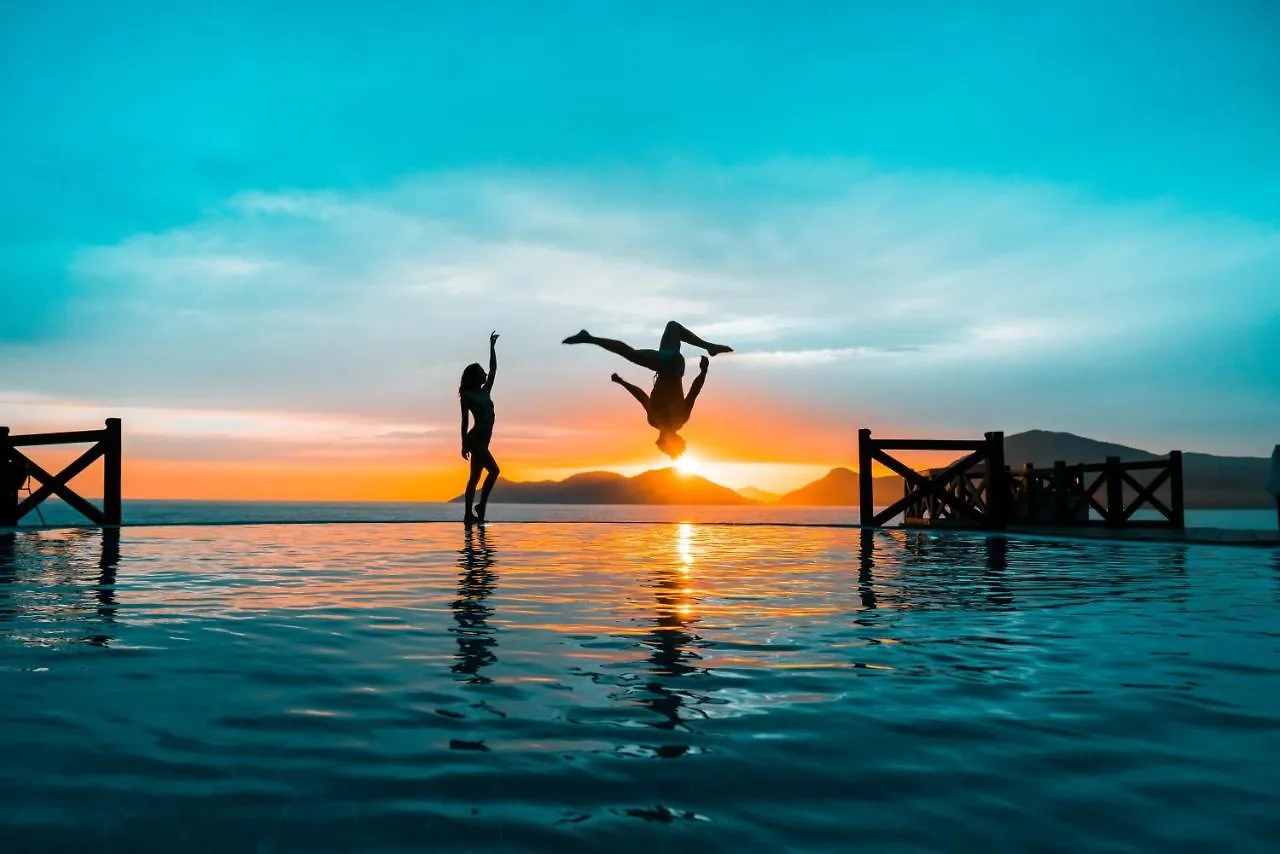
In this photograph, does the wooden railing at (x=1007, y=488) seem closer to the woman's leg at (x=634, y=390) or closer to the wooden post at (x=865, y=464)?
the wooden post at (x=865, y=464)

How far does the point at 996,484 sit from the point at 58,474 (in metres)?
24.5

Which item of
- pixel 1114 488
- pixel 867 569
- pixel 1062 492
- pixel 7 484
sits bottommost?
pixel 867 569

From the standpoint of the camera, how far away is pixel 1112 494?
26.8 meters

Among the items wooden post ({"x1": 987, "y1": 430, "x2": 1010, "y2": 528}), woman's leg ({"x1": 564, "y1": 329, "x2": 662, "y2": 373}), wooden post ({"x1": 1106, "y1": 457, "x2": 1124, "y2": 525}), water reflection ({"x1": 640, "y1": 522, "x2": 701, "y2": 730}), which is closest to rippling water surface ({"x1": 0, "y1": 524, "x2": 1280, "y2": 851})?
water reflection ({"x1": 640, "y1": 522, "x2": 701, "y2": 730})

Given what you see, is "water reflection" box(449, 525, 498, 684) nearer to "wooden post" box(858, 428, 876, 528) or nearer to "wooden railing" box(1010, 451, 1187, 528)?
"wooden post" box(858, 428, 876, 528)

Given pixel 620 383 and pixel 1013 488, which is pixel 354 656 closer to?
pixel 620 383

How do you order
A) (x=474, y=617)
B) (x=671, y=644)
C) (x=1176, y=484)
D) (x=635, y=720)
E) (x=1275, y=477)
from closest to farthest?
(x=635, y=720) → (x=671, y=644) → (x=474, y=617) → (x=1275, y=477) → (x=1176, y=484)

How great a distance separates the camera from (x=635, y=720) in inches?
152

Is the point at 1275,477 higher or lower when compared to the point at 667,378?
lower

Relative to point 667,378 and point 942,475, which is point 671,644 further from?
point 942,475

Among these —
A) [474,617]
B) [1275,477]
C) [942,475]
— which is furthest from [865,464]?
[474,617]

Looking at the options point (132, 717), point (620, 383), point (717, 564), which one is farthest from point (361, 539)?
point (132, 717)

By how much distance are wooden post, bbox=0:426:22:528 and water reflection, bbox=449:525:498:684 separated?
16054mm

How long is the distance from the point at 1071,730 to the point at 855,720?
3.01ft
